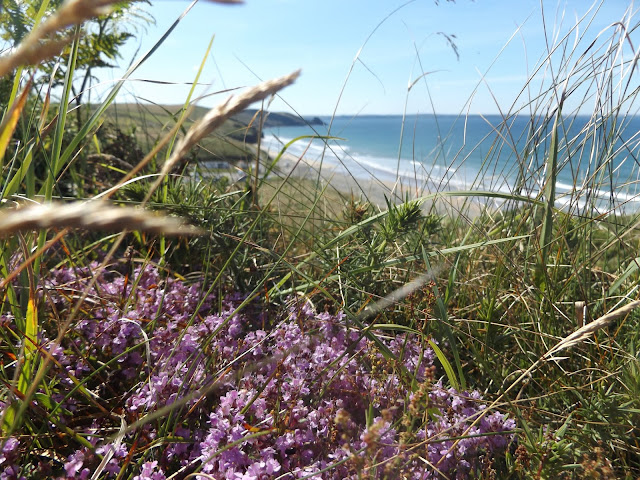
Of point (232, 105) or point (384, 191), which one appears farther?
point (384, 191)

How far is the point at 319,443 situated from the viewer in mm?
1353

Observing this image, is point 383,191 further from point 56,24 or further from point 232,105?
point 56,24

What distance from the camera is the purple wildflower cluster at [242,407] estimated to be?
124 cm

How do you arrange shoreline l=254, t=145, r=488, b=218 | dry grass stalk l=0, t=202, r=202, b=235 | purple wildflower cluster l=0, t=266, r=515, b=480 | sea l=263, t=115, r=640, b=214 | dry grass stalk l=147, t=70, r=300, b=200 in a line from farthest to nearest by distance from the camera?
shoreline l=254, t=145, r=488, b=218 < sea l=263, t=115, r=640, b=214 < purple wildflower cluster l=0, t=266, r=515, b=480 < dry grass stalk l=147, t=70, r=300, b=200 < dry grass stalk l=0, t=202, r=202, b=235

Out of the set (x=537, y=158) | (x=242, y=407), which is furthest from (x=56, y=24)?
(x=537, y=158)

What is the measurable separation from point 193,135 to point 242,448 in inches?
39.6

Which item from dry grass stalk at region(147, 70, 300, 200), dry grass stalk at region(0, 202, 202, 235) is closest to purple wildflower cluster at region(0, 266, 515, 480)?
dry grass stalk at region(147, 70, 300, 200)

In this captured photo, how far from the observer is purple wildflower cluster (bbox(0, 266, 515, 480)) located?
1.24m

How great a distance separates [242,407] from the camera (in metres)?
1.41

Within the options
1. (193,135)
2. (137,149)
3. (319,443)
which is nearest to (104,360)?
(319,443)

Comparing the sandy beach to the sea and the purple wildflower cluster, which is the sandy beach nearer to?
the sea

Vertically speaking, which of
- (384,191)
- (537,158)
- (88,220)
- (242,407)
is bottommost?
(242,407)

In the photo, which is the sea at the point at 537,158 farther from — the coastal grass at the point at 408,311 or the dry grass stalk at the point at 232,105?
the dry grass stalk at the point at 232,105

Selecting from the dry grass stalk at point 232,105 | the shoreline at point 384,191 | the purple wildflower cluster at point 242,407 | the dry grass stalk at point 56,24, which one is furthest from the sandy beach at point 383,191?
the dry grass stalk at point 56,24
